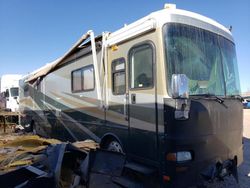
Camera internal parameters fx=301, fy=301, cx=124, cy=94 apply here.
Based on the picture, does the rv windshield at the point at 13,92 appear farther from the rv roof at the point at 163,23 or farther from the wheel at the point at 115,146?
the rv roof at the point at 163,23

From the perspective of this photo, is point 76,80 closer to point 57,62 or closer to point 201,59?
point 57,62

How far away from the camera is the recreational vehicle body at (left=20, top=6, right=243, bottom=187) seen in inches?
175

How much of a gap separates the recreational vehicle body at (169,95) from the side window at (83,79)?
6 centimetres

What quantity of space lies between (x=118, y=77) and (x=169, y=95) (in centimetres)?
151

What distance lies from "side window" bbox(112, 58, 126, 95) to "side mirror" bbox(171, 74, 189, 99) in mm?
1483

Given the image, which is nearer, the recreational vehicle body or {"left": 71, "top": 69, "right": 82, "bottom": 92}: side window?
the recreational vehicle body

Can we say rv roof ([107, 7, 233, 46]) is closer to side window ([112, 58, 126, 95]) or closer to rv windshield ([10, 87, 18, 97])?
side window ([112, 58, 126, 95])

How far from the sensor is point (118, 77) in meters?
5.73

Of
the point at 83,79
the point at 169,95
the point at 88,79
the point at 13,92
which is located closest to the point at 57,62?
the point at 83,79

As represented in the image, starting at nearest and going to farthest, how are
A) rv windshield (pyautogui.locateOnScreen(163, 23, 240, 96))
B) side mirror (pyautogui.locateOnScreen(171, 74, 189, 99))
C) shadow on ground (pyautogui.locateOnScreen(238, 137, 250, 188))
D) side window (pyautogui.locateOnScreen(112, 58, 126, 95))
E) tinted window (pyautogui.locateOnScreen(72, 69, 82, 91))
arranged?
side mirror (pyautogui.locateOnScreen(171, 74, 189, 99))
rv windshield (pyautogui.locateOnScreen(163, 23, 240, 96))
side window (pyautogui.locateOnScreen(112, 58, 126, 95))
shadow on ground (pyautogui.locateOnScreen(238, 137, 250, 188))
tinted window (pyautogui.locateOnScreen(72, 69, 82, 91))

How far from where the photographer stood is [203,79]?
499cm

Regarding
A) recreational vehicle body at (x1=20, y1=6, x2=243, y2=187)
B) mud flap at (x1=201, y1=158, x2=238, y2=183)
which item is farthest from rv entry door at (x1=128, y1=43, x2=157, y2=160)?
mud flap at (x1=201, y1=158, x2=238, y2=183)

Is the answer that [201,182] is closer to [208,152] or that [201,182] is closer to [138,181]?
[208,152]

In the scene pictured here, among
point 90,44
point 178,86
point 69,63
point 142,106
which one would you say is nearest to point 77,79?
point 69,63
